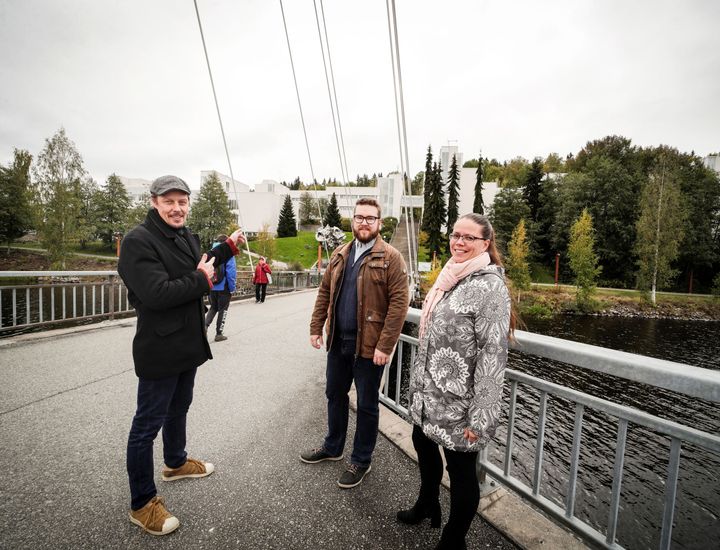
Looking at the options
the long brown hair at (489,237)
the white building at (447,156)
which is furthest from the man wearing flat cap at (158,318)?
the white building at (447,156)

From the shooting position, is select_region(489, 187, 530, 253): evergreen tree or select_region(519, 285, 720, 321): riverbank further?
select_region(489, 187, 530, 253): evergreen tree

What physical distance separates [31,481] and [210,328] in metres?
5.33

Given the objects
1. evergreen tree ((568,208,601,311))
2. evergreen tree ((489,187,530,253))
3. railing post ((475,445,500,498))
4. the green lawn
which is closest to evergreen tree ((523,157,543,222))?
evergreen tree ((489,187,530,253))

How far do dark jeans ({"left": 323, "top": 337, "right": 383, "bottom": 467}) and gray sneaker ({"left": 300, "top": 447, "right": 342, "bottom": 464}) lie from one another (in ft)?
0.12

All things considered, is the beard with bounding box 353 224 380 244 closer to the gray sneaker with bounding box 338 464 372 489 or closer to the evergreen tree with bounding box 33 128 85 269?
the gray sneaker with bounding box 338 464 372 489

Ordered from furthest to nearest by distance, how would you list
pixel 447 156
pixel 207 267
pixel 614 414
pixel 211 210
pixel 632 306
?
pixel 447 156, pixel 211 210, pixel 632 306, pixel 207 267, pixel 614 414

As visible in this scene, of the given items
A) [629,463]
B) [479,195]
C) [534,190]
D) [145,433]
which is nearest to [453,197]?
[479,195]

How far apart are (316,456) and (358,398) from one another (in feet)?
2.17

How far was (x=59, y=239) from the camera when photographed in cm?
3244

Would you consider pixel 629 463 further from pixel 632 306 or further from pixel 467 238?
pixel 632 306

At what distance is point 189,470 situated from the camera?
2.51 meters

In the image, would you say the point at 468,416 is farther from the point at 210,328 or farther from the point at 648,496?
the point at 648,496

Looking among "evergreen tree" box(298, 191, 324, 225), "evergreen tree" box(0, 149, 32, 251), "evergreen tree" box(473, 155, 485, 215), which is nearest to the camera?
"evergreen tree" box(0, 149, 32, 251)

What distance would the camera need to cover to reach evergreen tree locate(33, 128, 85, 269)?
105 feet
